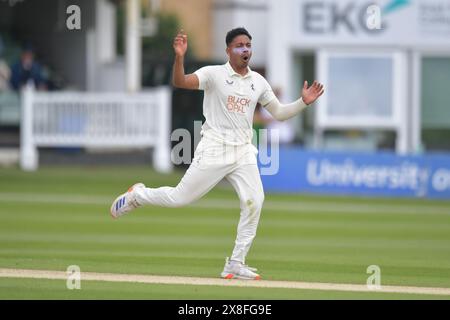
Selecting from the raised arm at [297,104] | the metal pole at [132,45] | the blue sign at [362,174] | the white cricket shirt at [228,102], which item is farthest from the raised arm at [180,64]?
the metal pole at [132,45]

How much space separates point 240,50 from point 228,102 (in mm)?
492

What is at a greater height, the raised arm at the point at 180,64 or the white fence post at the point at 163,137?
the raised arm at the point at 180,64

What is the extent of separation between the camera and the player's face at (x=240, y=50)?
11.4 m

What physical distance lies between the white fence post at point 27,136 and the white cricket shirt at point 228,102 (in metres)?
17.5

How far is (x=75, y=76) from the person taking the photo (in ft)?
108

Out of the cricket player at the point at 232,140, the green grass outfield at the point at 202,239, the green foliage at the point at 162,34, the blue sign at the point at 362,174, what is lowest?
the green grass outfield at the point at 202,239

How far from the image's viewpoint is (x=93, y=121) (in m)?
28.9

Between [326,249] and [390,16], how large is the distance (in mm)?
15330

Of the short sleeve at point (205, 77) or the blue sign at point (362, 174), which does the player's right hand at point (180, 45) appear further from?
the blue sign at point (362, 174)

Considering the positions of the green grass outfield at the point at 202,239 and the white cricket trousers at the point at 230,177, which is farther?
the white cricket trousers at the point at 230,177

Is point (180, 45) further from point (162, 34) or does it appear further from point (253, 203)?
point (162, 34)

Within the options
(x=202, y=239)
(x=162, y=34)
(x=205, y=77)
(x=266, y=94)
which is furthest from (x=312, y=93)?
(x=162, y=34)

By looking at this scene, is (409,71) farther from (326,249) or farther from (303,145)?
(326,249)

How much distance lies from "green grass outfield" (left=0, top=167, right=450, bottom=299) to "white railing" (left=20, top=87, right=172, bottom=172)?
182cm
